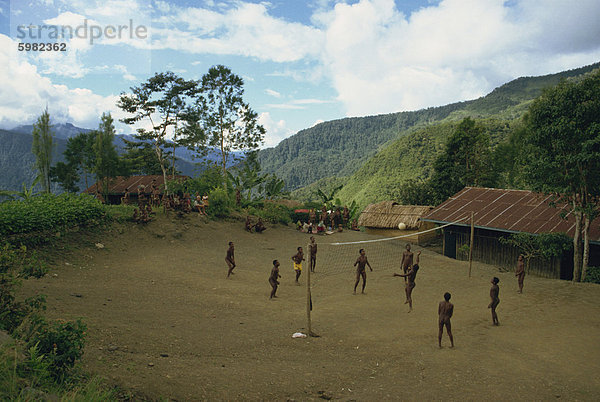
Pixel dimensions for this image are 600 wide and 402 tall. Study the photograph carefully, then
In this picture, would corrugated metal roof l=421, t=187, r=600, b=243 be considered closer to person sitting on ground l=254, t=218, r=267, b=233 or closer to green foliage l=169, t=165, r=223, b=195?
person sitting on ground l=254, t=218, r=267, b=233

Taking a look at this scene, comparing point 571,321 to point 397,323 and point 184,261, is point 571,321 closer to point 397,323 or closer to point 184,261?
point 397,323

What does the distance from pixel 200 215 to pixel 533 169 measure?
19070 millimetres

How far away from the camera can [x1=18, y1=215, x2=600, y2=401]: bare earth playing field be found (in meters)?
6.75

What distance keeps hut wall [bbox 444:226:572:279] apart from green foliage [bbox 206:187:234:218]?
14.5 meters

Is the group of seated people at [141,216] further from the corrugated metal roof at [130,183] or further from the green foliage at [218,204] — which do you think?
the corrugated metal roof at [130,183]

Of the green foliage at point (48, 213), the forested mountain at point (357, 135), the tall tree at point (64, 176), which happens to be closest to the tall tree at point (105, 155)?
the green foliage at point (48, 213)

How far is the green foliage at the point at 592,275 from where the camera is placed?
15223 mm

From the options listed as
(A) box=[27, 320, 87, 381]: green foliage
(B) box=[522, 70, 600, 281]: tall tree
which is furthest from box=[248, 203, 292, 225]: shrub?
(A) box=[27, 320, 87, 381]: green foliage

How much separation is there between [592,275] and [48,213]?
21938 millimetres

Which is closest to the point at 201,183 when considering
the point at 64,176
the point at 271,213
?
the point at 271,213

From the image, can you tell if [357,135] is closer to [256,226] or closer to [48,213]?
[256,226]

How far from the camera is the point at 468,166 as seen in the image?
33.5 metres

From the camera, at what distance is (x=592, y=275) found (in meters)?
15.4

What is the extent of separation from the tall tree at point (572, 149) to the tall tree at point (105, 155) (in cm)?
2578
